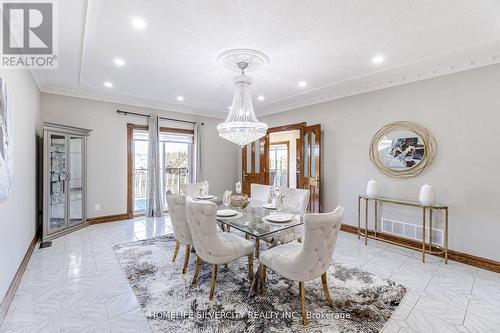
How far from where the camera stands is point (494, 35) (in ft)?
7.62

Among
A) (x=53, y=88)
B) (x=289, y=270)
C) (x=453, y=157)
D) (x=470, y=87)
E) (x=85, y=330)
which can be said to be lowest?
(x=85, y=330)

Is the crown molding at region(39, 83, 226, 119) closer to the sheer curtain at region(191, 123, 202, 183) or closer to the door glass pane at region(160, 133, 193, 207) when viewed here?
the sheer curtain at region(191, 123, 202, 183)

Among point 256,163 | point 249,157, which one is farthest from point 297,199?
point 249,157

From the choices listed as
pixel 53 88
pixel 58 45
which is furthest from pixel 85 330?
pixel 53 88

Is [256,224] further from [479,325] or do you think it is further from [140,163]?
[140,163]

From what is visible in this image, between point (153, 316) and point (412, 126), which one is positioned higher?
point (412, 126)

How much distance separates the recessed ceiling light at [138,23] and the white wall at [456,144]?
3474mm

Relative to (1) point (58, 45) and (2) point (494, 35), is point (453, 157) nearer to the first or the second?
(2) point (494, 35)

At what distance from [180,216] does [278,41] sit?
87.1 inches

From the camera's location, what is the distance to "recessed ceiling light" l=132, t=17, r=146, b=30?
208 cm

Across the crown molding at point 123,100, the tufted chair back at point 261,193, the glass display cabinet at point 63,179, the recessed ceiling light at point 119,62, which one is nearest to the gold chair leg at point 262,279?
the tufted chair back at point 261,193

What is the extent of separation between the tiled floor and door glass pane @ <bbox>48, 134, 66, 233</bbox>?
18.8 inches

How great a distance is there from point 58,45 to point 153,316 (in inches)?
120

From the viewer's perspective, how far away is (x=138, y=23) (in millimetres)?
2133
